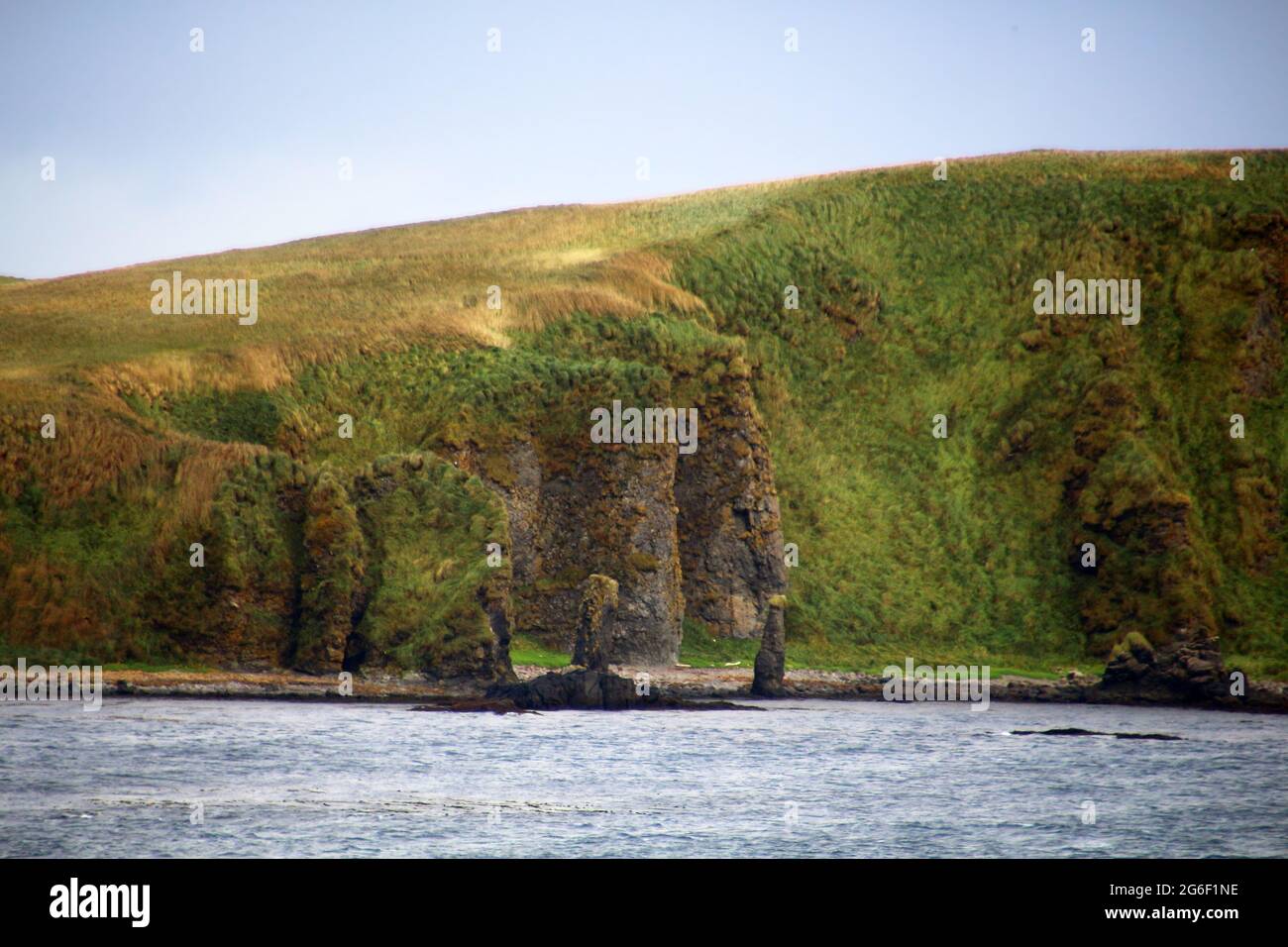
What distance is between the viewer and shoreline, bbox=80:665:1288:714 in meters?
73.6

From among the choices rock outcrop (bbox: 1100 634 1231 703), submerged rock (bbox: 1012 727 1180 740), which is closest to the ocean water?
submerged rock (bbox: 1012 727 1180 740)

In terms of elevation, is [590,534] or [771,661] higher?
[590,534]

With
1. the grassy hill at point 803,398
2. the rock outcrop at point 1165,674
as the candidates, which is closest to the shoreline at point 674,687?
the rock outcrop at point 1165,674

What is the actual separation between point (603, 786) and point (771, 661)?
116 feet

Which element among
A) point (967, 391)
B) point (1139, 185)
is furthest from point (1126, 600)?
point (1139, 185)

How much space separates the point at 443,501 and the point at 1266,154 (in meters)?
75.3

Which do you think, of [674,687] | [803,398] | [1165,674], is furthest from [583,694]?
[803,398]

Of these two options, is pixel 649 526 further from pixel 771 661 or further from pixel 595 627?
pixel 595 627

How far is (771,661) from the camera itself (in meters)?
85.6

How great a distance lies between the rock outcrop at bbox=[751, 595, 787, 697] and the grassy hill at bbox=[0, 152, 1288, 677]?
8510 millimetres

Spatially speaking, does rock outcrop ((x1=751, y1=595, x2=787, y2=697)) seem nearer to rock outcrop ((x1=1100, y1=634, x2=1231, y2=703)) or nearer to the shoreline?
the shoreline

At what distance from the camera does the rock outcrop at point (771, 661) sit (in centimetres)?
8406

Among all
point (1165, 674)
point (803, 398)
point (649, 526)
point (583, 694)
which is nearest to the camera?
point (583, 694)
